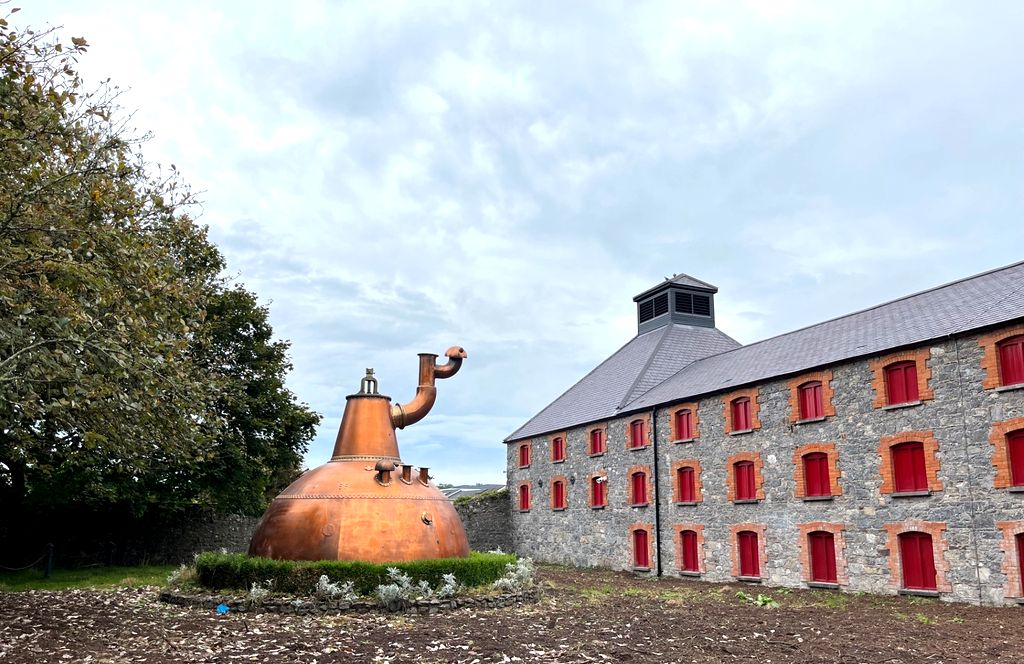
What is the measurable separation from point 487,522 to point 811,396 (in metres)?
20.1

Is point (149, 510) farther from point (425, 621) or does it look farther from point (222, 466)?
point (425, 621)

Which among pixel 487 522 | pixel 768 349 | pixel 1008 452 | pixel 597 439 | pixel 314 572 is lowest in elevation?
pixel 314 572

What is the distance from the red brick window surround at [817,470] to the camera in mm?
22281

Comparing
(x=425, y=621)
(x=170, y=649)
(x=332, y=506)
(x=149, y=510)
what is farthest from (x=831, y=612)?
(x=149, y=510)

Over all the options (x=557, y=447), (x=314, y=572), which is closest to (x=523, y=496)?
(x=557, y=447)

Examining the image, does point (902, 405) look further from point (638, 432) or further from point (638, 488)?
point (638, 488)

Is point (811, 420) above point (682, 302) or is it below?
below

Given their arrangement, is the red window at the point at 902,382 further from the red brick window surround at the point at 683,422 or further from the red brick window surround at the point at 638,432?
the red brick window surround at the point at 638,432

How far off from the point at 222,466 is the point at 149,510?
3.67 metres

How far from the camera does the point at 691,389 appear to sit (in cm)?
2859

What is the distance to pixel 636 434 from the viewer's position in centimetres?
3073

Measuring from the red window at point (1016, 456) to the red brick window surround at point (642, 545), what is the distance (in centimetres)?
1317

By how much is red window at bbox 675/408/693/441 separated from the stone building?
0.07 m

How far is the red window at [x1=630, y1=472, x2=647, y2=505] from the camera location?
29938 millimetres
